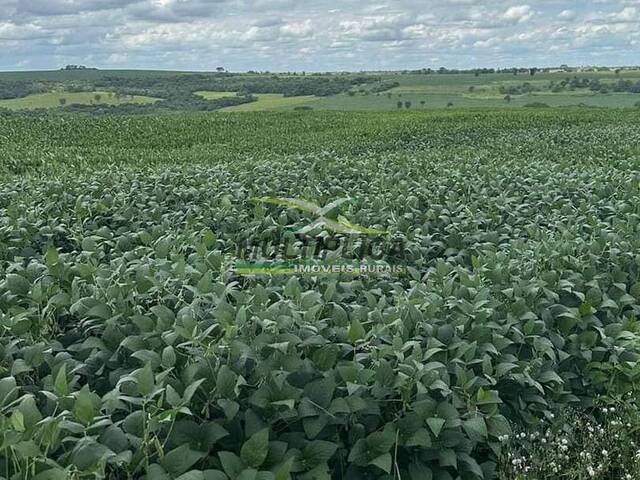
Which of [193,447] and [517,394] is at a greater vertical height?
[193,447]

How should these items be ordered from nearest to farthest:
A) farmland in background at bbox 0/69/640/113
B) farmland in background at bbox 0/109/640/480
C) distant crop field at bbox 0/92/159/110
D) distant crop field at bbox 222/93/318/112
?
farmland in background at bbox 0/109/640/480 → farmland in background at bbox 0/69/640/113 → distant crop field at bbox 222/93/318/112 → distant crop field at bbox 0/92/159/110

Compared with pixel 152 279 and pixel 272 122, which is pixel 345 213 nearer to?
pixel 152 279

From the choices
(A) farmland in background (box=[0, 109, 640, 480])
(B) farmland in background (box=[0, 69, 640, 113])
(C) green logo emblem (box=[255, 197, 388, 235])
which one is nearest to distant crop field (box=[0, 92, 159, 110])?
(B) farmland in background (box=[0, 69, 640, 113])

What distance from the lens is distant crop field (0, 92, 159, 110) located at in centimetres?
6544

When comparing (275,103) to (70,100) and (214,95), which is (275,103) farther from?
(70,100)

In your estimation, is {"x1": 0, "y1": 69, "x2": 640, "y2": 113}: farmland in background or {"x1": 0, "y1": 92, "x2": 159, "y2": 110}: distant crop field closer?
{"x1": 0, "y1": 69, "x2": 640, "y2": 113}: farmland in background

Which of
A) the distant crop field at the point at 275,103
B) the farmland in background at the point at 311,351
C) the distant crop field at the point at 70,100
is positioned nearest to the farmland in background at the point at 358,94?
the distant crop field at the point at 275,103

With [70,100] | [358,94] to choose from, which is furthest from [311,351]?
[358,94]

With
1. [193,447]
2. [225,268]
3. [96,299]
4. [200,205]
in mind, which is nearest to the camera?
[193,447]

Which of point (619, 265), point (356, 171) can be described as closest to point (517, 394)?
point (619, 265)

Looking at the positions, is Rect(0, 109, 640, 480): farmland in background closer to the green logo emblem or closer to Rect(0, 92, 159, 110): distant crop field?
the green logo emblem

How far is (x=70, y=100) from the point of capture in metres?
67.6

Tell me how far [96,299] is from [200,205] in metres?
3.81

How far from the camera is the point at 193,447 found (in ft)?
8.34
